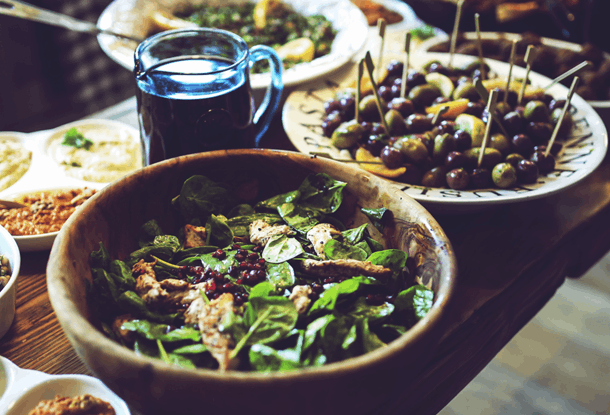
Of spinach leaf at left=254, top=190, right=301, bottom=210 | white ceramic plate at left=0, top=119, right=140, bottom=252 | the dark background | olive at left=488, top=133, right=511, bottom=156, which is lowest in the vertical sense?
the dark background

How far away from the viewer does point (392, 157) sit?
1140 mm

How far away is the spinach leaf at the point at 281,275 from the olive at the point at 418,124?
63 cm

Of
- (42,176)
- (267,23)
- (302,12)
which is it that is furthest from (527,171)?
(302,12)

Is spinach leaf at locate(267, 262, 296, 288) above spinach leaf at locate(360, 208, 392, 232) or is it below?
below

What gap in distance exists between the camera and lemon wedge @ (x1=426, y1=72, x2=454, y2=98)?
1.44 meters

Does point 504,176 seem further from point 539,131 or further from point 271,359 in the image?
point 271,359

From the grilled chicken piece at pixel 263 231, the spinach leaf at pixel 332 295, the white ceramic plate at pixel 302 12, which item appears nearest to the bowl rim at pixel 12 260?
the grilled chicken piece at pixel 263 231

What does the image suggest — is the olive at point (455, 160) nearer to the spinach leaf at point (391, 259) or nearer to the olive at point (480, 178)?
the olive at point (480, 178)

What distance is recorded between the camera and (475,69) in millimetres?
1583

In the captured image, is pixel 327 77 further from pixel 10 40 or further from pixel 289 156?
pixel 10 40

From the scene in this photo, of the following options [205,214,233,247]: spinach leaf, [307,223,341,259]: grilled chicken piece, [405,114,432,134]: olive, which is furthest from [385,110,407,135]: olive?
[205,214,233,247]: spinach leaf

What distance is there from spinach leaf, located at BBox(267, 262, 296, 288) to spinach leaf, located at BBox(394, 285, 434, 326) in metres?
0.18

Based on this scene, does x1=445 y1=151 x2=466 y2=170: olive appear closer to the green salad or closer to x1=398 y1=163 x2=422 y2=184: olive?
x1=398 y1=163 x2=422 y2=184: olive

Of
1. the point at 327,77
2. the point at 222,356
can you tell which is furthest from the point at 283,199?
the point at 327,77
